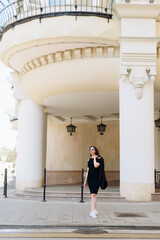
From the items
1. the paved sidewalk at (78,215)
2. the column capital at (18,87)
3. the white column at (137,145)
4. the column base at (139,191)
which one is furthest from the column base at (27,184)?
the column base at (139,191)

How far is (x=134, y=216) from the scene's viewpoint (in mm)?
9219

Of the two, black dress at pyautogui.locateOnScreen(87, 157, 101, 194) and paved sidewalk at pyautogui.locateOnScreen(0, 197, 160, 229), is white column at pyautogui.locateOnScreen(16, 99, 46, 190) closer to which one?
paved sidewalk at pyautogui.locateOnScreen(0, 197, 160, 229)

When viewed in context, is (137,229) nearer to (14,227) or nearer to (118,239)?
(118,239)

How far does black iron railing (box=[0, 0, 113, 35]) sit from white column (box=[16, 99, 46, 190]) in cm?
419

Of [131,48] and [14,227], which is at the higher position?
[131,48]

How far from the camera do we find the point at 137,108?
1254cm

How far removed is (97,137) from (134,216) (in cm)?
1351

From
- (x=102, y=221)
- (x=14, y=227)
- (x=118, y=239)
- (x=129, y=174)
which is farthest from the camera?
(x=129, y=174)

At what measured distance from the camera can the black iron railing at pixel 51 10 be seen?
12758mm

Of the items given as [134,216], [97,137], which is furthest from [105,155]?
[134,216]

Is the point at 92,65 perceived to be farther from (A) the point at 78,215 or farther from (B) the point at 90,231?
(B) the point at 90,231

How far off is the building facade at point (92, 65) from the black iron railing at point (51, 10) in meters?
0.03

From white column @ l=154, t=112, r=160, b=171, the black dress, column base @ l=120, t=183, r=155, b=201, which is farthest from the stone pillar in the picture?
white column @ l=154, t=112, r=160, b=171

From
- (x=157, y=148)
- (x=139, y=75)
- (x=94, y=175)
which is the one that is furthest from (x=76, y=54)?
(x=157, y=148)
